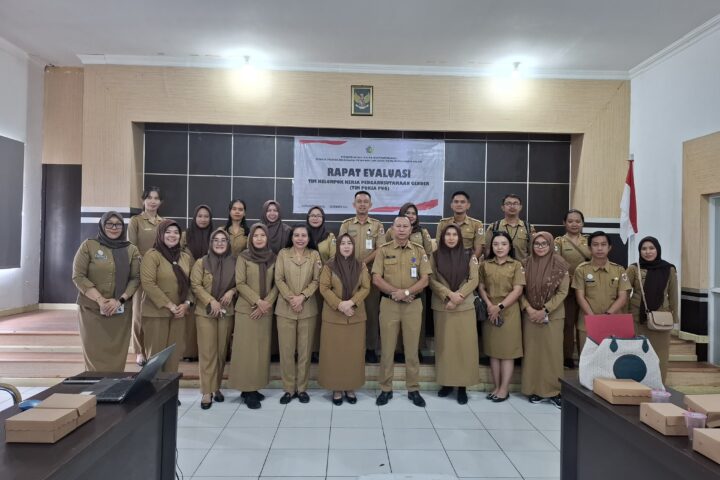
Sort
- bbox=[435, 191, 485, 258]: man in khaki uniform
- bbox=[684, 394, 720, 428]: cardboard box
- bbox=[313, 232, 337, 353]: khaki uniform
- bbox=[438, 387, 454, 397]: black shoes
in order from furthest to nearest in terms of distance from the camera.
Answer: bbox=[435, 191, 485, 258]: man in khaki uniform
bbox=[313, 232, 337, 353]: khaki uniform
bbox=[438, 387, 454, 397]: black shoes
bbox=[684, 394, 720, 428]: cardboard box

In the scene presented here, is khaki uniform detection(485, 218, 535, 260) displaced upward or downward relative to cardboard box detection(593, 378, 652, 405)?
upward

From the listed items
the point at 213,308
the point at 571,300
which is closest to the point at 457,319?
the point at 571,300

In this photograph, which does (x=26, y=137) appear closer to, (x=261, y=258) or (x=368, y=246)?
(x=261, y=258)

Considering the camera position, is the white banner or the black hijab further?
the white banner

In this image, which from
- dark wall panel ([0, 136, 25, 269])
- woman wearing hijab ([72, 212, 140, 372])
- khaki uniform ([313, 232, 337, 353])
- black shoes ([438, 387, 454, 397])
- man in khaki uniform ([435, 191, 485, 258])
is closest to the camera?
woman wearing hijab ([72, 212, 140, 372])

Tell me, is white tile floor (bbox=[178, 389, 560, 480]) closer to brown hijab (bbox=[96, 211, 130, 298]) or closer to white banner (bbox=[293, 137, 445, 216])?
brown hijab (bbox=[96, 211, 130, 298])

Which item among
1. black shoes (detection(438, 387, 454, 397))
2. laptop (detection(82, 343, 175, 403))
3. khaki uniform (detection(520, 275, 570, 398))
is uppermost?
laptop (detection(82, 343, 175, 403))

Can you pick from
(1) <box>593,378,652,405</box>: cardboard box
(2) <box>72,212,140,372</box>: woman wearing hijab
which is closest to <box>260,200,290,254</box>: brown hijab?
(2) <box>72,212,140,372</box>: woman wearing hijab

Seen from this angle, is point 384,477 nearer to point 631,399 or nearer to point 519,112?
point 631,399

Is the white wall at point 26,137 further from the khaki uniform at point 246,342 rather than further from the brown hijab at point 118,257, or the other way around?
the khaki uniform at point 246,342

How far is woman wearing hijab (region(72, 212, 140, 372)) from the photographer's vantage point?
386cm

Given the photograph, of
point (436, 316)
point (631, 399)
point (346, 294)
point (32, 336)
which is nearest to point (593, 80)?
point (436, 316)

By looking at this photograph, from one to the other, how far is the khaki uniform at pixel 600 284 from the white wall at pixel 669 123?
1.60m

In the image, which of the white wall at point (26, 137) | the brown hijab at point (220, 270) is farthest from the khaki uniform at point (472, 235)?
the white wall at point (26, 137)
